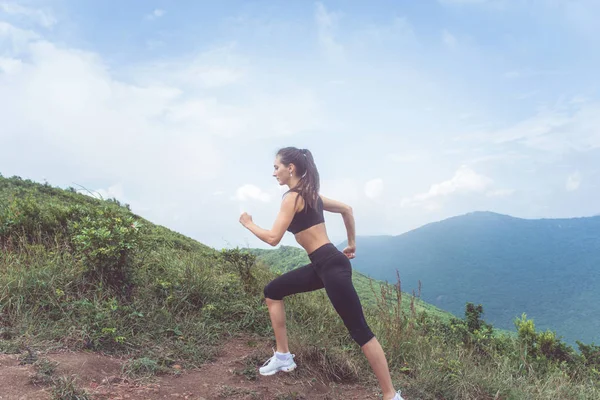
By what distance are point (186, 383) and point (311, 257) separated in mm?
1805

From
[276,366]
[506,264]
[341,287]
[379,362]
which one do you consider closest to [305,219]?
[341,287]

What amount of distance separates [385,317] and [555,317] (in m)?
44.3

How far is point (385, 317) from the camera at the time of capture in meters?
6.01

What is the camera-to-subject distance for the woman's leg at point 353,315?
417cm

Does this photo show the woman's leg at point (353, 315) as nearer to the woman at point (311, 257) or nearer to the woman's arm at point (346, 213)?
the woman at point (311, 257)

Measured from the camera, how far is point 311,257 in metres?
4.41

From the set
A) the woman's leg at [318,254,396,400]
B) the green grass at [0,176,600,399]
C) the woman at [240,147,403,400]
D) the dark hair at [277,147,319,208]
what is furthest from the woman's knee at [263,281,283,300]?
the dark hair at [277,147,319,208]

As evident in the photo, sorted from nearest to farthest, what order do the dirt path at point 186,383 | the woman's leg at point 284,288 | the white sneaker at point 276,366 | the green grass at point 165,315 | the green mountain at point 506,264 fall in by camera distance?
the dirt path at point 186,383
the woman's leg at point 284,288
the white sneaker at point 276,366
the green grass at point 165,315
the green mountain at point 506,264

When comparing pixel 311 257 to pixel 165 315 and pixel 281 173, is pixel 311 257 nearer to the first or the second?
pixel 281 173

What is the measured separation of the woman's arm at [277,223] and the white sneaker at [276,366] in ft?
4.99

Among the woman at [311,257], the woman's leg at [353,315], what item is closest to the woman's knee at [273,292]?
the woman at [311,257]

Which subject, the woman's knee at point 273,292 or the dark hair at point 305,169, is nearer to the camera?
the dark hair at point 305,169

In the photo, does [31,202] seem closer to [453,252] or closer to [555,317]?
[555,317]

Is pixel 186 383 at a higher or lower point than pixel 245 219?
lower
